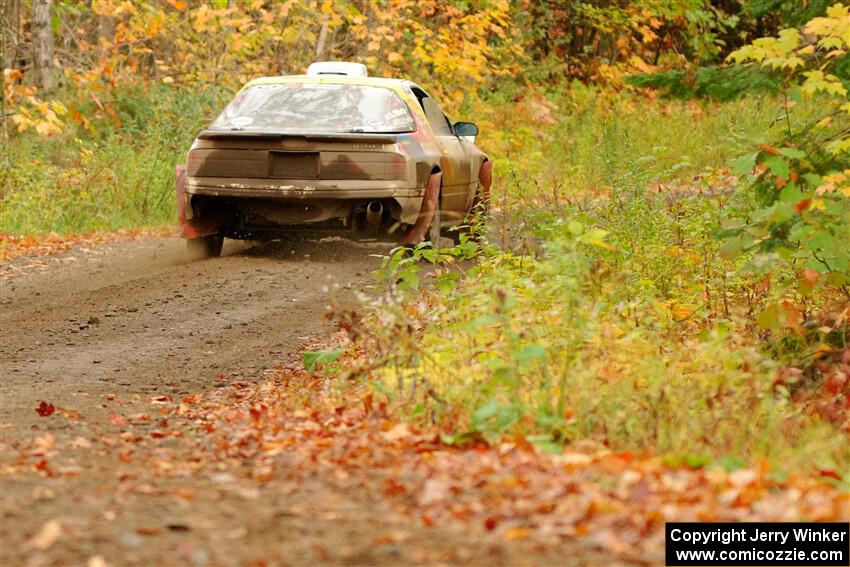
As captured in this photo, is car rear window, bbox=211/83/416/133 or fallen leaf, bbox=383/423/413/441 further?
car rear window, bbox=211/83/416/133

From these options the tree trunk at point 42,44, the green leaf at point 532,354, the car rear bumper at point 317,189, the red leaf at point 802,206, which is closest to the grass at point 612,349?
the green leaf at point 532,354

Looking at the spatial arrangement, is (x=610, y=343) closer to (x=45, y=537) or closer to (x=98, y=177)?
(x=45, y=537)

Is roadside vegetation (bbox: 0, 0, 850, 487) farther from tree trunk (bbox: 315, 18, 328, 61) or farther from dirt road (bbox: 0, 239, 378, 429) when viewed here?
tree trunk (bbox: 315, 18, 328, 61)

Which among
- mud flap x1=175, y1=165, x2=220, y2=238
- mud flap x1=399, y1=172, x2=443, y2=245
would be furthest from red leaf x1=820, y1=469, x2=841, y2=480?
mud flap x1=175, y1=165, x2=220, y2=238

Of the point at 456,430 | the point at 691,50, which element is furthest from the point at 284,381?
the point at 691,50

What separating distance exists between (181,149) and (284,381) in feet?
36.4

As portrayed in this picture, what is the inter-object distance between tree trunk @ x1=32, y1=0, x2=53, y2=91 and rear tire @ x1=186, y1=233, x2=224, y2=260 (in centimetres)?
833

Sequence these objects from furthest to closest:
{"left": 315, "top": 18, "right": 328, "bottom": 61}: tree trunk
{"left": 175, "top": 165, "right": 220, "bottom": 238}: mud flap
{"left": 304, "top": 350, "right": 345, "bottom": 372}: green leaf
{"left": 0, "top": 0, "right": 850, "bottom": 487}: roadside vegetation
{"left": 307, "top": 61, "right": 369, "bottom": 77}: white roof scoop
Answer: {"left": 315, "top": 18, "right": 328, "bottom": 61}: tree trunk → {"left": 307, "top": 61, "right": 369, "bottom": 77}: white roof scoop → {"left": 175, "top": 165, "right": 220, "bottom": 238}: mud flap → {"left": 304, "top": 350, "right": 345, "bottom": 372}: green leaf → {"left": 0, "top": 0, "right": 850, "bottom": 487}: roadside vegetation

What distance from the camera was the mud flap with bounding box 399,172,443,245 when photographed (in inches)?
484

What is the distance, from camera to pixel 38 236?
15.3m

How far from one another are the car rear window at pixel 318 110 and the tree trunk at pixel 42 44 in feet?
27.0

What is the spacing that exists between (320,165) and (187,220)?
5.14ft

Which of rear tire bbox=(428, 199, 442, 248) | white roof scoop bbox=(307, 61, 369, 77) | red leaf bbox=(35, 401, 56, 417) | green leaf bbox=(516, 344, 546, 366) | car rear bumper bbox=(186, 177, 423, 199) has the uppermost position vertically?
white roof scoop bbox=(307, 61, 369, 77)

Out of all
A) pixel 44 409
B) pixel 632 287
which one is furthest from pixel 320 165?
pixel 44 409
